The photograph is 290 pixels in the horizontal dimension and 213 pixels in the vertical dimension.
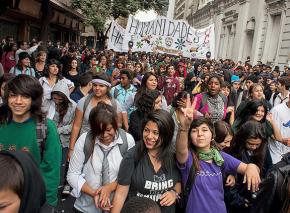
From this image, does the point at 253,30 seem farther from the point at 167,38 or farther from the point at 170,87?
the point at 170,87

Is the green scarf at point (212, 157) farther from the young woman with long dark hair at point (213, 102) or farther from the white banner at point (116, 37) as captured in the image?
the white banner at point (116, 37)

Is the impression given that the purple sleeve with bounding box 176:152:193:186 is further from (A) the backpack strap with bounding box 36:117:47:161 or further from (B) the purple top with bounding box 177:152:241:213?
(A) the backpack strap with bounding box 36:117:47:161

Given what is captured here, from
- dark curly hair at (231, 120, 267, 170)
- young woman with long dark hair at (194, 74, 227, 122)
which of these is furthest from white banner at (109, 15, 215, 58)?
dark curly hair at (231, 120, 267, 170)

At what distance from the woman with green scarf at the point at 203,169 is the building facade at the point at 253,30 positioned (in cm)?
1375

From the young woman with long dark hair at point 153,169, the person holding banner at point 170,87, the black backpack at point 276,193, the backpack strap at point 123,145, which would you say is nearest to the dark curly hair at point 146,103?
the backpack strap at point 123,145

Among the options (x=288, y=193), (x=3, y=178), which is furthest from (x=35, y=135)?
(x=288, y=193)

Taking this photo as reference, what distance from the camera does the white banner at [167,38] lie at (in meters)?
12.5

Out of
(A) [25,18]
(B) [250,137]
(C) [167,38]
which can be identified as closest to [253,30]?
(C) [167,38]

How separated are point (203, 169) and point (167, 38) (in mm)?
10225

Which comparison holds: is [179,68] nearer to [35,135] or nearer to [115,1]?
[35,135]

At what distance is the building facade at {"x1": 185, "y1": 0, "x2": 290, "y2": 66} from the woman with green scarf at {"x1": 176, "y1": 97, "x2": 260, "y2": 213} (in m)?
13.8

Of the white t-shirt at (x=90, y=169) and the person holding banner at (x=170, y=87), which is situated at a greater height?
the person holding banner at (x=170, y=87)

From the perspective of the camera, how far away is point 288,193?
6.48 feet

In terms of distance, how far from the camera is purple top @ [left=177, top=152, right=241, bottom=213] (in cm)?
262
